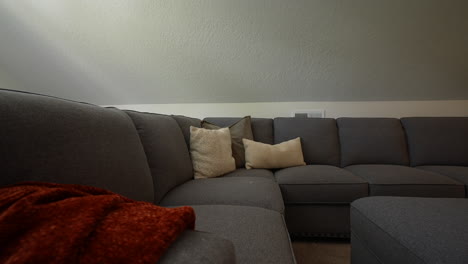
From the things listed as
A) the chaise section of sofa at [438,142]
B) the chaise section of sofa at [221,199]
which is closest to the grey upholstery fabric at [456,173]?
the chaise section of sofa at [438,142]

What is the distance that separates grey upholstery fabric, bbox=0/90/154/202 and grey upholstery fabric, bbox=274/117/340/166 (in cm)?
143

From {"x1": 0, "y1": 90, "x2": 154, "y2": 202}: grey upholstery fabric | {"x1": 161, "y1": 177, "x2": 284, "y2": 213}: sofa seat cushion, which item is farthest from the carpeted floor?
{"x1": 0, "y1": 90, "x2": 154, "y2": 202}: grey upholstery fabric

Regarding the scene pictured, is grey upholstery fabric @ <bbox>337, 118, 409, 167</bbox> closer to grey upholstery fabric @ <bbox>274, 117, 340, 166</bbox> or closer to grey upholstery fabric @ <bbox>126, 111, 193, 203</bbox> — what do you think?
grey upholstery fabric @ <bbox>274, 117, 340, 166</bbox>

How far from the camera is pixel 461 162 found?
5.95 ft

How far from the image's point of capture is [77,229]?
25 centimetres

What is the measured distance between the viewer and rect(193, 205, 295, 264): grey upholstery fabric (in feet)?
1.76

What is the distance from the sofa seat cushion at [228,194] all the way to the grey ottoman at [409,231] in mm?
350

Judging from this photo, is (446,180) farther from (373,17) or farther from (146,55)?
(146,55)

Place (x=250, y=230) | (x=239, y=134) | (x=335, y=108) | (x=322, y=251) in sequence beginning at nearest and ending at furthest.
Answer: (x=250, y=230) < (x=322, y=251) < (x=239, y=134) < (x=335, y=108)

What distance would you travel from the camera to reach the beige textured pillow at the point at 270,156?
1.64 meters

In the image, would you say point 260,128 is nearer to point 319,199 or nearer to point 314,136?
point 314,136

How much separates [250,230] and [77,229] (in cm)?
50

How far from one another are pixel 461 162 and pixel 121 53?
343cm

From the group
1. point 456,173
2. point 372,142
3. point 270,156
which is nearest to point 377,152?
point 372,142
